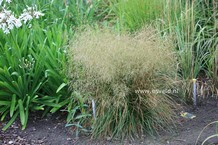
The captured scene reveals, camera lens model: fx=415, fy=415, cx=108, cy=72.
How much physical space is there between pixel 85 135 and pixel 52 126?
0.43 meters

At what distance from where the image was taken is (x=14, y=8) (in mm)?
5570

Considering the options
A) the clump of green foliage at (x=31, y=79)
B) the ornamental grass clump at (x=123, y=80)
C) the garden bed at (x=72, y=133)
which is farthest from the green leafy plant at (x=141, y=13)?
the garden bed at (x=72, y=133)

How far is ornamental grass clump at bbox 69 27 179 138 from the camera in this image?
351 cm

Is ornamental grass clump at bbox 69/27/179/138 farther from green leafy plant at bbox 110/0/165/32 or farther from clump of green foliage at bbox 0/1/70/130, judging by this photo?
green leafy plant at bbox 110/0/165/32

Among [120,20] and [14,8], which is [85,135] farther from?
[14,8]

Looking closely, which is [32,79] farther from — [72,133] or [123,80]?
[123,80]

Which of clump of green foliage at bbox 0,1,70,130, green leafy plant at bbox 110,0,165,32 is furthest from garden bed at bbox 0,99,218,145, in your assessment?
green leafy plant at bbox 110,0,165,32

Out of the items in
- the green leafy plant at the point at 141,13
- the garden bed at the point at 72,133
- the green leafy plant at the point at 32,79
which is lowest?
the garden bed at the point at 72,133

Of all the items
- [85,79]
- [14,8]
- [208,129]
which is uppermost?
[14,8]

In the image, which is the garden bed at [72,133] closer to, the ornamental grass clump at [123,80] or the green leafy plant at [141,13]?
the ornamental grass clump at [123,80]

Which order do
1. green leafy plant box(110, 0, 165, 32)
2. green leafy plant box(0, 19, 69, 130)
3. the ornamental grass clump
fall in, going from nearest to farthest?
the ornamental grass clump
green leafy plant box(0, 19, 69, 130)
green leafy plant box(110, 0, 165, 32)

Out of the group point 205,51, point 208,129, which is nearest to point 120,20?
point 205,51

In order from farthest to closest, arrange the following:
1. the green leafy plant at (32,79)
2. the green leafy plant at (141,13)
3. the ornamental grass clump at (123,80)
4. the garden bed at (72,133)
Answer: the green leafy plant at (141,13)
the green leafy plant at (32,79)
the garden bed at (72,133)
the ornamental grass clump at (123,80)

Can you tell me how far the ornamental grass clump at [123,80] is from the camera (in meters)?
3.51
